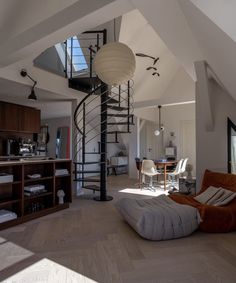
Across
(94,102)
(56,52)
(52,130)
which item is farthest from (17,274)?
(52,130)

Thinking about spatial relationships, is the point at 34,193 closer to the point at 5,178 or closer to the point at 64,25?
the point at 5,178

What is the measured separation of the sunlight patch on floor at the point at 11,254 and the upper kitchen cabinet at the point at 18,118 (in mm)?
3182

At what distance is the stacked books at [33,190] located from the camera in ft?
11.6

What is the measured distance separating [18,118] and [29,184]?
7.48ft

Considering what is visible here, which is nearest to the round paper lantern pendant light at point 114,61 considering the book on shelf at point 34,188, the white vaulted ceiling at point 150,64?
the book on shelf at point 34,188

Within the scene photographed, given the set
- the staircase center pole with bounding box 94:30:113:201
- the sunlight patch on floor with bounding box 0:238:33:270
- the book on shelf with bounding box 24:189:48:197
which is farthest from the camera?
the staircase center pole with bounding box 94:30:113:201

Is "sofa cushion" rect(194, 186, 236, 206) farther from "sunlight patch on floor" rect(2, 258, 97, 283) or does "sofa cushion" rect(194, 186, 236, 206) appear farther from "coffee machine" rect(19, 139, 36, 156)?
"coffee machine" rect(19, 139, 36, 156)

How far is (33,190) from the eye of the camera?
360cm

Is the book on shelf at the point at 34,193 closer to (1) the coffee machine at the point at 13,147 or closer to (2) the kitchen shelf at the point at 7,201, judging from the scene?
(2) the kitchen shelf at the point at 7,201

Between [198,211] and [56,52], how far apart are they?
4.77 meters

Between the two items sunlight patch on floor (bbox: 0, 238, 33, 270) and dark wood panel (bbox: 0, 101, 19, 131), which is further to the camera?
dark wood panel (bbox: 0, 101, 19, 131)

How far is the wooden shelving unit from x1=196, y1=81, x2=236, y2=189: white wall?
8.52 ft

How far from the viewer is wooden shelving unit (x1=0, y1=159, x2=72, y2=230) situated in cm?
332

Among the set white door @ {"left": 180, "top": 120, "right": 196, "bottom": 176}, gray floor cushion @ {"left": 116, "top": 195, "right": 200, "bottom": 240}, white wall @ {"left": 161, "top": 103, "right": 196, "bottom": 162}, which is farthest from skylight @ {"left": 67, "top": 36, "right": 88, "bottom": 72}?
white door @ {"left": 180, "top": 120, "right": 196, "bottom": 176}
